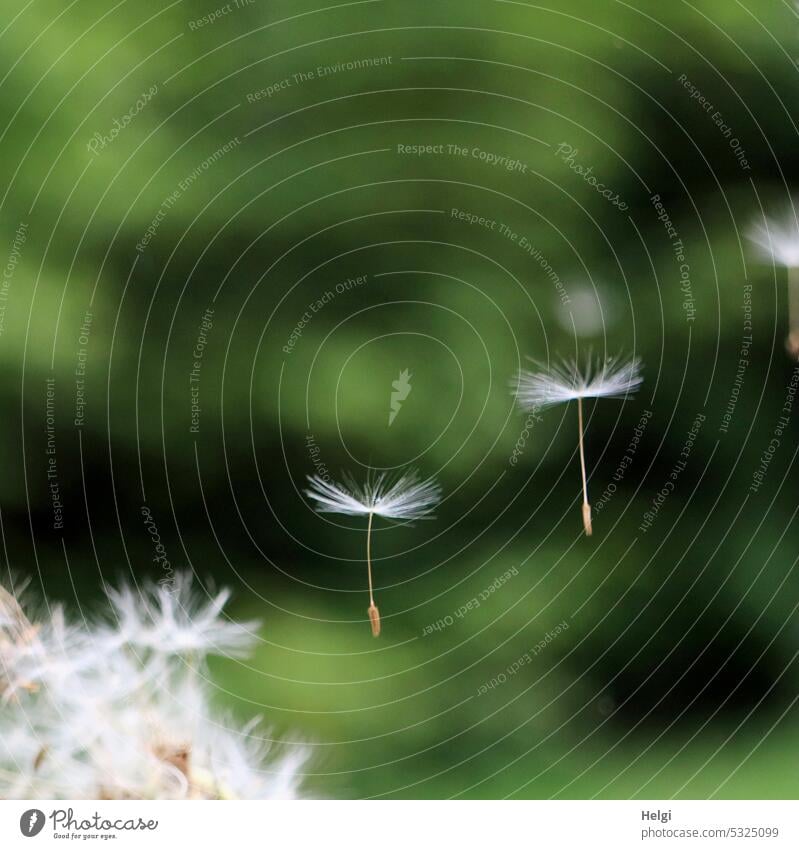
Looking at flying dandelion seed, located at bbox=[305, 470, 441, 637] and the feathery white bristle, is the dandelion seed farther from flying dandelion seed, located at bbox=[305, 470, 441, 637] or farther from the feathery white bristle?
the feathery white bristle

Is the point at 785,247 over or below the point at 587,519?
over

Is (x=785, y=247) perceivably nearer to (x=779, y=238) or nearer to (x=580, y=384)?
(x=779, y=238)

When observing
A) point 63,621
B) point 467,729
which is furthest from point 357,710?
point 63,621

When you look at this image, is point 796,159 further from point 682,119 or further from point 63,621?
point 63,621
